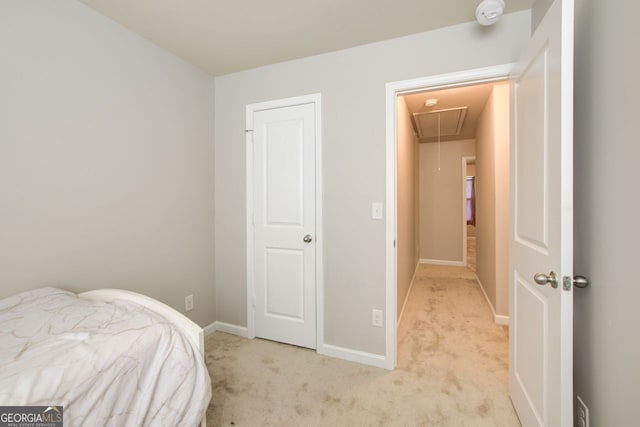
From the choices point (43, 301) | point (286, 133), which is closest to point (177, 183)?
point (286, 133)

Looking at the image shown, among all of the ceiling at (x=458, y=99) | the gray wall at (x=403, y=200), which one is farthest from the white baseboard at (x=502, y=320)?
the ceiling at (x=458, y=99)

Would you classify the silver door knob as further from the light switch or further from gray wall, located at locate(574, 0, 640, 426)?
the light switch

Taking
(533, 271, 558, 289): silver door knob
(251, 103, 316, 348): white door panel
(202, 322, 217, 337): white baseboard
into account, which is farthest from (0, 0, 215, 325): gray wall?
(533, 271, 558, 289): silver door knob

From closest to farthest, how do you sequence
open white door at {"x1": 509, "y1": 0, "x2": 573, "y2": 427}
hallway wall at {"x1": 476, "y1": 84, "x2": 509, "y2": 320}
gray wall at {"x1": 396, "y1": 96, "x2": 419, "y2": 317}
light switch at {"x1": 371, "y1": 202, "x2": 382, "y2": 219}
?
open white door at {"x1": 509, "y1": 0, "x2": 573, "y2": 427}, light switch at {"x1": 371, "y1": 202, "x2": 382, "y2": 219}, gray wall at {"x1": 396, "y1": 96, "x2": 419, "y2": 317}, hallway wall at {"x1": 476, "y1": 84, "x2": 509, "y2": 320}

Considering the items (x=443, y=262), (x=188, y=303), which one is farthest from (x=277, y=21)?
(x=443, y=262)

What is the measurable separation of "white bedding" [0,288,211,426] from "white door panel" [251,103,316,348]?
1.20 m

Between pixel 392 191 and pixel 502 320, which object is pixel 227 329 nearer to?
pixel 392 191

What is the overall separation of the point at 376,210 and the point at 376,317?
810 millimetres

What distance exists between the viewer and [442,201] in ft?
19.0

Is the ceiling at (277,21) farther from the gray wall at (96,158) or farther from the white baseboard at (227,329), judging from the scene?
the white baseboard at (227,329)

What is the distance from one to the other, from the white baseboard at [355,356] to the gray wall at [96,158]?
1211 millimetres

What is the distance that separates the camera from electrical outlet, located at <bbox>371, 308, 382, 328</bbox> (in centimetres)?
212

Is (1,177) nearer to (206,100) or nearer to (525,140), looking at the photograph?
(206,100)

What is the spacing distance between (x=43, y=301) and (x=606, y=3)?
263 cm
